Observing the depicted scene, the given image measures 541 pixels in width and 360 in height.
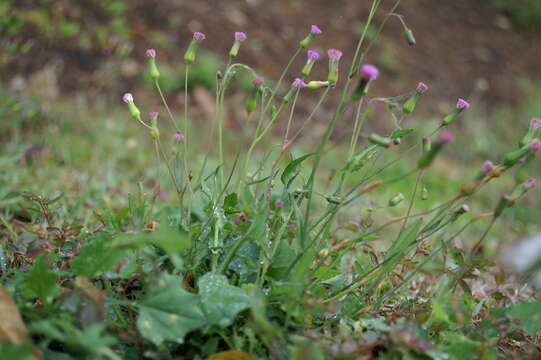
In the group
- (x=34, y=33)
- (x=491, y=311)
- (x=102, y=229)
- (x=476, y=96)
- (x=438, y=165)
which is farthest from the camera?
(x=476, y=96)

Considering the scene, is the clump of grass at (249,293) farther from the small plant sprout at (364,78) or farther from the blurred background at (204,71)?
the blurred background at (204,71)

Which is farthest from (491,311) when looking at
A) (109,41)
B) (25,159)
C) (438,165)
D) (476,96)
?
(476,96)

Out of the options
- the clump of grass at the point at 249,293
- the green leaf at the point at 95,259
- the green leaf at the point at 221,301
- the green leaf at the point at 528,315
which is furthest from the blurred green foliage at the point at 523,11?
the green leaf at the point at 95,259

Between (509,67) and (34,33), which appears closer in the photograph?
(34,33)

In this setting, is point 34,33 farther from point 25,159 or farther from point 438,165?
point 438,165

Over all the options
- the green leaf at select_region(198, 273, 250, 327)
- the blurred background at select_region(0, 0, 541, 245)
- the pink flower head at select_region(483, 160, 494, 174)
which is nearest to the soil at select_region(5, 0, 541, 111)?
the blurred background at select_region(0, 0, 541, 245)

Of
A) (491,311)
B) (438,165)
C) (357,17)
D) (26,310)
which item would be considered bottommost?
(438,165)

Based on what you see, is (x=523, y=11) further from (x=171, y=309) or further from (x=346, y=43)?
(x=171, y=309)
